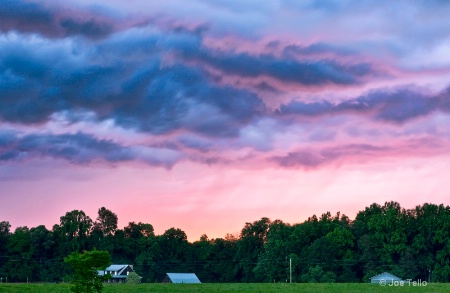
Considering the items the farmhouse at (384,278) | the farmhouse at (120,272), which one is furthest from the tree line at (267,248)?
the farmhouse at (384,278)

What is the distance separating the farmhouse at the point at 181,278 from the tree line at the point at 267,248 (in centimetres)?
593

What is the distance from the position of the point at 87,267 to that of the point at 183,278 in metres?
95.9

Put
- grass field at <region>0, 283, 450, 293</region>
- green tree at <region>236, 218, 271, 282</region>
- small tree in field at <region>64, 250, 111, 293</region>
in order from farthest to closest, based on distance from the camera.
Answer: green tree at <region>236, 218, 271, 282</region> < grass field at <region>0, 283, 450, 293</region> < small tree in field at <region>64, 250, 111, 293</region>

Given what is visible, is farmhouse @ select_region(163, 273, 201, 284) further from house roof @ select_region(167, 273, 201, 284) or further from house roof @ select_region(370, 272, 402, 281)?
house roof @ select_region(370, 272, 402, 281)

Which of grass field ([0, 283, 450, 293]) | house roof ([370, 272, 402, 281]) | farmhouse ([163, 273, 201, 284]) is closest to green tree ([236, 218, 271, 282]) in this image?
farmhouse ([163, 273, 201, 284])

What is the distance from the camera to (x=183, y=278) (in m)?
133

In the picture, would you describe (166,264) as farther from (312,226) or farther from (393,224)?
(393,224)

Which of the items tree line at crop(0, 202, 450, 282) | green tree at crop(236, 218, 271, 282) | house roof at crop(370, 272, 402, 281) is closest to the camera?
house roof at crop(370, 272, 402, 281)

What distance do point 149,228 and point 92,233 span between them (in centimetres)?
1412

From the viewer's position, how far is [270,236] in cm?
13738

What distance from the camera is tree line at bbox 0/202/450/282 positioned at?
12631 cm

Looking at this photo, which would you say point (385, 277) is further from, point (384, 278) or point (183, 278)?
point (183, 278)

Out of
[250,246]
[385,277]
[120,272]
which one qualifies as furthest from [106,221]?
[385,277]

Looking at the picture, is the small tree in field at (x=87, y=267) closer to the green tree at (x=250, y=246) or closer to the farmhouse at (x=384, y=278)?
the farmhouse at (x=384, y=278)
